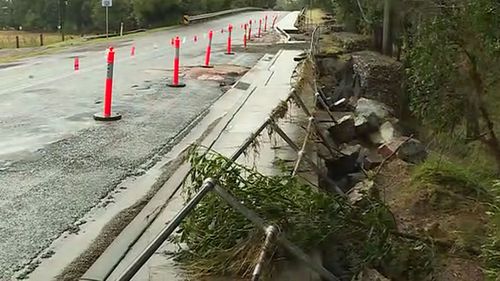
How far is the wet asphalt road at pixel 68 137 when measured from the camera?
253 inches

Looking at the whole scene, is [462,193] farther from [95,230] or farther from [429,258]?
[95,230]

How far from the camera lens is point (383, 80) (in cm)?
1808

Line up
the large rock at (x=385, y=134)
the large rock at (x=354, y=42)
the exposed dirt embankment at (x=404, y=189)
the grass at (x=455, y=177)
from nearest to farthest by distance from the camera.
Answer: the exposed dirt embankment at (x=404, y=189) → the grass at (x=455, y=177) → the large rock at (x=385, y=134) → the large rock at (x=354, y=42)

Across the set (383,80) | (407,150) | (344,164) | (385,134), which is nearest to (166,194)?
(344,164)

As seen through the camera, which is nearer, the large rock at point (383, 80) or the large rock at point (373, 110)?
the large rock at point (373, 110)

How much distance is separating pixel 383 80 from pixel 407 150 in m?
6.68

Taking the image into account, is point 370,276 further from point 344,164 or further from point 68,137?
point 68,137

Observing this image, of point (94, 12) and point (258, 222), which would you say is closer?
point (258, 222)

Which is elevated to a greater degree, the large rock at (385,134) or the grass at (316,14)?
the grass at (316,14)

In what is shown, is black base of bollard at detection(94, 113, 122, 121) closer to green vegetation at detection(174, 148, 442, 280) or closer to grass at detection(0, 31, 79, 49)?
green vegetation at detection(174, 148, 442, 280)

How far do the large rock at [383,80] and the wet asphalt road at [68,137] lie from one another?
167 inches

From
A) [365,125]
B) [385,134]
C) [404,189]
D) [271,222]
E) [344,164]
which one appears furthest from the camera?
[365,125]

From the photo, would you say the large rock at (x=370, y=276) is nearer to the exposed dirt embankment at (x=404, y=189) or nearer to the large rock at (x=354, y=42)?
the exposed dirt embankment at (x=404, y=189)

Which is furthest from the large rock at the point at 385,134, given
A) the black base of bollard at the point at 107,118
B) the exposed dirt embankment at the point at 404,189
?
the black base of bollard at the point at 107,118
